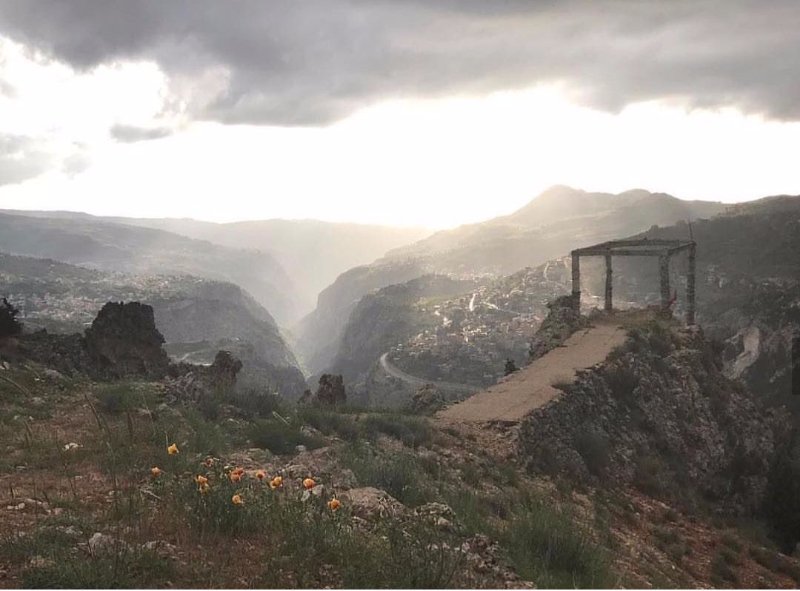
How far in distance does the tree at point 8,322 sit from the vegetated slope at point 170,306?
7137 cm

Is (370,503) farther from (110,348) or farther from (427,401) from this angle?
(110,348)

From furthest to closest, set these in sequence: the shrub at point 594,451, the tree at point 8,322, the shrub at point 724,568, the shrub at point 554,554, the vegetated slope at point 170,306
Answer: the vegetated slope at point 170,306 < the tree at point 8,322 < the shrub at point 594,451 < the shrub at point 724,568 < the shrub at point 554,554

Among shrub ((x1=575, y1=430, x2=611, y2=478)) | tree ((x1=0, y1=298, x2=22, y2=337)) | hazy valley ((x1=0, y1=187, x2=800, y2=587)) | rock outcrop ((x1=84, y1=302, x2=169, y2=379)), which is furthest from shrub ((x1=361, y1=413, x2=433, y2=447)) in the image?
tree ((x1=0, y1=298, x2=22, y2=337))

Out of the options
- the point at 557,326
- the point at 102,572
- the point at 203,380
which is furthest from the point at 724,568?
the point at 557,326

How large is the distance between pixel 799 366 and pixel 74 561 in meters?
47.5

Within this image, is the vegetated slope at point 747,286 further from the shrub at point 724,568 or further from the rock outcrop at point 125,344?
the rock outcrop at point 125,344

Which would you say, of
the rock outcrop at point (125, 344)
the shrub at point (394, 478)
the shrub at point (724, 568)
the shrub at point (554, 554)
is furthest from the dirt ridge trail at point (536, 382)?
the shrub at point (554, 554)

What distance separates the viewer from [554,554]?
473 cm

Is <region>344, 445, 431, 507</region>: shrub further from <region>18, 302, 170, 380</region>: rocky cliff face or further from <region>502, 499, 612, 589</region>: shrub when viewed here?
<region>18, 302, 170, 380</region>: rocky cliff face

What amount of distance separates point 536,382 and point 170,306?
128 m

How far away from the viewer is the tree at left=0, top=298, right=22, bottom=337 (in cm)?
1379

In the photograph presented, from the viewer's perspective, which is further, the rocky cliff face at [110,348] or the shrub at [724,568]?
the rocky cliff face at [110,348]

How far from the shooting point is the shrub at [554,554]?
430 centimetres

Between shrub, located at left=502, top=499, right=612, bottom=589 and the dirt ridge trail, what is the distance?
8402 millimetres
